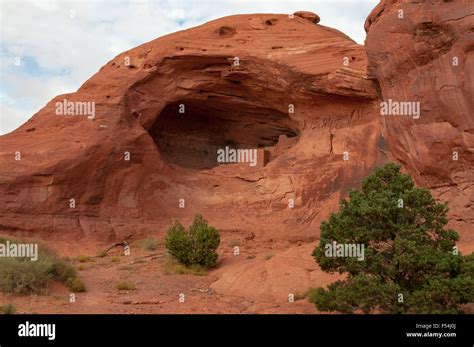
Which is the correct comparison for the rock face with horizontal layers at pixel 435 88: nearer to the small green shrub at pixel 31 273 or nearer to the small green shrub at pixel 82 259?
the small green shrub at pixel 31 273

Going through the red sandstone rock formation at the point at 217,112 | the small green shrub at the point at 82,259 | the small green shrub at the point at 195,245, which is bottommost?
the small green shrub at the point at 82,259

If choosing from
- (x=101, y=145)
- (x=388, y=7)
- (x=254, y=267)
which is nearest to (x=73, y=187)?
(x=101, y=145)

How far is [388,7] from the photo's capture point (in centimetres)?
1593

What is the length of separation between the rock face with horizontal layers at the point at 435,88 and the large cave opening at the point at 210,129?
8.33 meters

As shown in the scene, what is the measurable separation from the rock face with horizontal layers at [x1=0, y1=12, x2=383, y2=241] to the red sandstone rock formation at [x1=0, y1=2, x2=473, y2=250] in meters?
0.05

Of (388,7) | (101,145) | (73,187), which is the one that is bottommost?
(73,187)

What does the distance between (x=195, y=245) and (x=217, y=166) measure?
8.62 m

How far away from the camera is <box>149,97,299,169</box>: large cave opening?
2392 cm

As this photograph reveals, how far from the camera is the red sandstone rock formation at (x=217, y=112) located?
19.6m

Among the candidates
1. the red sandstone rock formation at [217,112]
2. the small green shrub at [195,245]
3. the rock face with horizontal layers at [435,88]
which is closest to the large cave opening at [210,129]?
the red sandstone rock formation at [217,112]

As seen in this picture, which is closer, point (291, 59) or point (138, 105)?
point (291, 59)

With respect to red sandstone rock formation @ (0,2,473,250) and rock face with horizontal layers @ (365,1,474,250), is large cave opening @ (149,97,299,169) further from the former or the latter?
rock face with horizontal layers @ (365,1,474,250)
